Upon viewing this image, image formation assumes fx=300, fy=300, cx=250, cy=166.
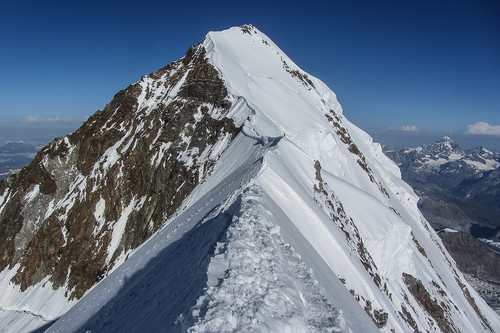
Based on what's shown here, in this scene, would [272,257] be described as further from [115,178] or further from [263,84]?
[263,84]

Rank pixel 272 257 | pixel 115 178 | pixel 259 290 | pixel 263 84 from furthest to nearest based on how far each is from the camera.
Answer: pixel 263 84 → pixel 115 178 → pixel 272 257 → pixel 259 290

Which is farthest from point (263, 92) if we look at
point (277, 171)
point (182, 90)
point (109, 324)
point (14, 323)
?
point (14, 323)

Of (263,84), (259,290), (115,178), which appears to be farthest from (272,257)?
(263,84)

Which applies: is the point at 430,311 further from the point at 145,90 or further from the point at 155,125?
the point at 145,90

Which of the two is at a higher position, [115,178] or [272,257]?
[272,257]

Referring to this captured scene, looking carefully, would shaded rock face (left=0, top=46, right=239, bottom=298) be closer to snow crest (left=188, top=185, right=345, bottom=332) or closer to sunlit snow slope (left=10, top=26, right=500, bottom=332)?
sunlit snow slope (left=10, top=26, right=500, bottom=332)
